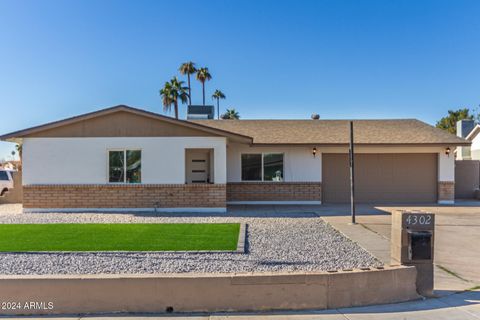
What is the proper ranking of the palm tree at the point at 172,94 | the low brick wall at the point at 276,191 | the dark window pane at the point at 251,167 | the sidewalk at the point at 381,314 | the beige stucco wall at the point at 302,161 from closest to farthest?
the sidewalk at the point at 381,314, the low brick wall at the point at 276,191, the beige stucco wall at the point at 302,161, the dark window pane at the point at 251,167, the palm tree at the point at 172,94

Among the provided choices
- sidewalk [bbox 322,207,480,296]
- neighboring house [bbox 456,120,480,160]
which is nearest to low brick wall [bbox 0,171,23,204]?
sidewalk [bbox 322,207,480,296]

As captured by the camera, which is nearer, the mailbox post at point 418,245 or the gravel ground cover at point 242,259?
the mailbox post at point 418,245

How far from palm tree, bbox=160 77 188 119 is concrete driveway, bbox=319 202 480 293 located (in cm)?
3384

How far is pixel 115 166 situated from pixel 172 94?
33004mm

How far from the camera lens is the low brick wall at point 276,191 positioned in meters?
18.4

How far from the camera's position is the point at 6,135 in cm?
1525

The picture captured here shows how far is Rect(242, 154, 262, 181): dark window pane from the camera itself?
18703 millimetres

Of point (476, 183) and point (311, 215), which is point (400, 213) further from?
point (476, 183)

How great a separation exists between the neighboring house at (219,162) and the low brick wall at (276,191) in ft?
0.15

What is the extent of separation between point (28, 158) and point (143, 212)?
4859mm

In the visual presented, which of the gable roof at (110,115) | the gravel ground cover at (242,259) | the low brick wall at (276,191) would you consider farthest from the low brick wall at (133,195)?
the gravel ground cover at (242,259)

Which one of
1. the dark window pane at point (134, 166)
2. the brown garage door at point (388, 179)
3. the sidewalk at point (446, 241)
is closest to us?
the sidewalk at point (446, 241)

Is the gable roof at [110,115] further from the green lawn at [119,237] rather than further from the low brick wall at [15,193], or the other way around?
the low brick wall at [15,193]

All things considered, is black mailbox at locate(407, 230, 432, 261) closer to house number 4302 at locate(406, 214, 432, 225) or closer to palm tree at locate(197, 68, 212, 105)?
house number 4302 at locate(406, 214, 432, 225)
